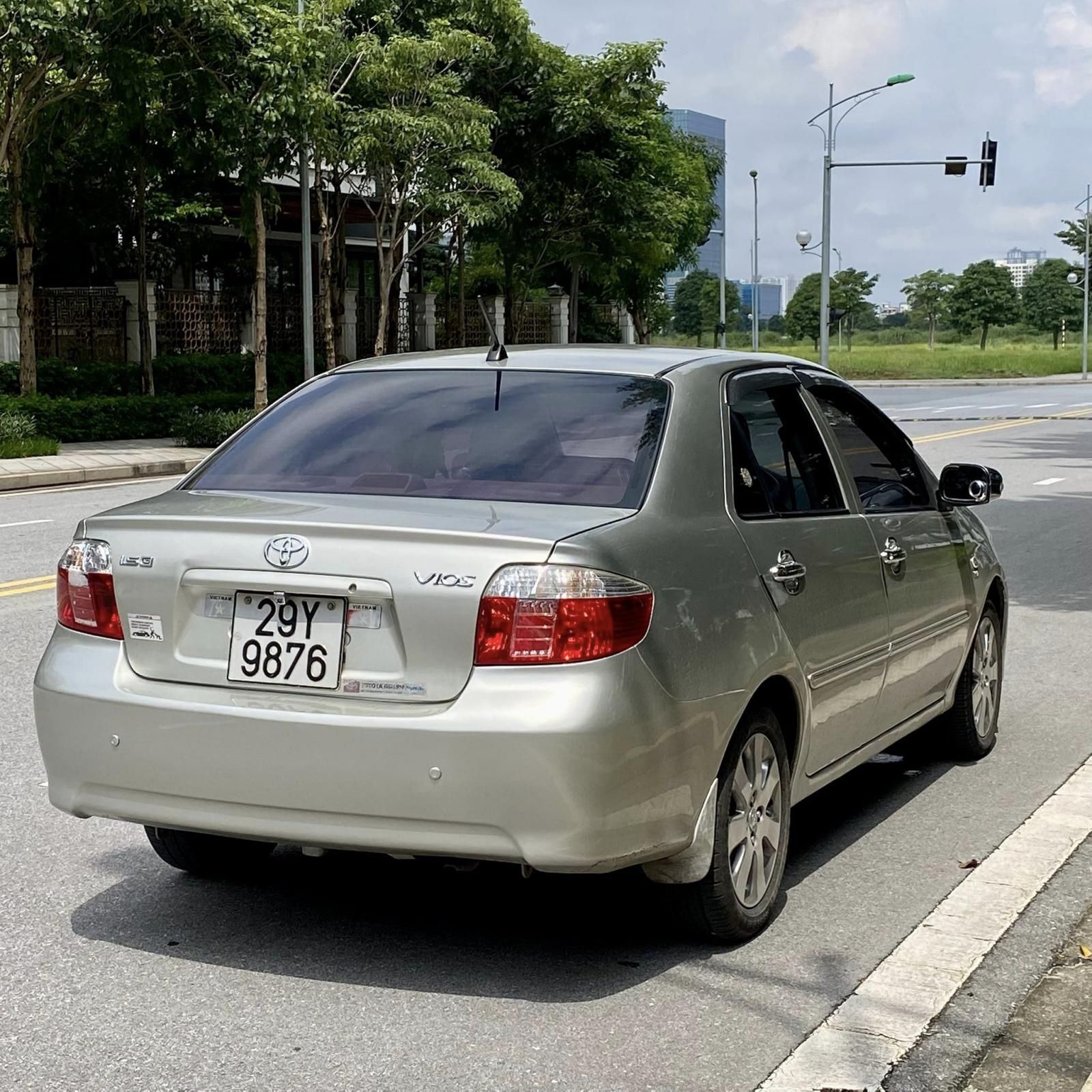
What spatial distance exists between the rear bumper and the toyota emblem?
0.32 m

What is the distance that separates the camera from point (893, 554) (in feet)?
18.6

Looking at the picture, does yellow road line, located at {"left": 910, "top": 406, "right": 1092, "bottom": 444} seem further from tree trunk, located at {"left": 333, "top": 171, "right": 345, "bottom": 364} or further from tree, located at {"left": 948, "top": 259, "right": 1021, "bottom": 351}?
tree, located at {"left": 948, "top": 259, "right": 1021, "bottom": 351}

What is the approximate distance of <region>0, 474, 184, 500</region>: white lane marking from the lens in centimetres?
1967

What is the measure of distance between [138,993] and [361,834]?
2.31ft

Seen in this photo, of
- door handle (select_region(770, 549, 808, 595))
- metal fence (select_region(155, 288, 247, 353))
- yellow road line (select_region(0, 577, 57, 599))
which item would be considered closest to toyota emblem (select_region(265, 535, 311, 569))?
door handle (select_region(770, 549, 808, 595))

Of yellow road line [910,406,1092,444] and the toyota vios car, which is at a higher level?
the toyota vios car

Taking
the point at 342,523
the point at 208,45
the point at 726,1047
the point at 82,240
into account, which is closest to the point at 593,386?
the point at 342,523

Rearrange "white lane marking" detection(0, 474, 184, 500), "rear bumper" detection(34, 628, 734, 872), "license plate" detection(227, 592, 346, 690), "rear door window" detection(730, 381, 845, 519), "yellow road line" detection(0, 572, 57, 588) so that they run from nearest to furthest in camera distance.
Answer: "rear bumper" detection(34, 628, 734, 872) < "license plate" detection(227, 592, 346, 690) < "rear door window" detection(730, 381, 845, 519) < "yellow road line" detection(0, 572, 57, 588) < "white lane marking" detection(0, 474, 184, 500)

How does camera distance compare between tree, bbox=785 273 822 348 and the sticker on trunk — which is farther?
tree, bbox=785 273 822 348

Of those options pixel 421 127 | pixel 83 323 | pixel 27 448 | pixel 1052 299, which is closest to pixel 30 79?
pixel 27 448

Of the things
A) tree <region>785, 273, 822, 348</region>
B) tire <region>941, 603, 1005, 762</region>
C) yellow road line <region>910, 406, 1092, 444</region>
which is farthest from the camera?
tree <region>785, 273, 822, 348</region>

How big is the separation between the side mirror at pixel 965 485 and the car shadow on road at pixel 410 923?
4.93 ft

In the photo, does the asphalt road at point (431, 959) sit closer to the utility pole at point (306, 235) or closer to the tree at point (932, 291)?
the utility pole at point (306, 235)

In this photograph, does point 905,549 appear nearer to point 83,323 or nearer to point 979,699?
point 979,699
